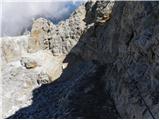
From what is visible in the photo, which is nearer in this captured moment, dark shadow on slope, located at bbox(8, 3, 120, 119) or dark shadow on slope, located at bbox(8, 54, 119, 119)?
dark shadow on slope, located at bbox(8, 54, 119, 119)

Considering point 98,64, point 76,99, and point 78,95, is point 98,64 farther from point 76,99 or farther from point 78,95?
point 76,99

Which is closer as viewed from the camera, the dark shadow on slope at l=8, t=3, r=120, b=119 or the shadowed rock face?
the shadowed rock face

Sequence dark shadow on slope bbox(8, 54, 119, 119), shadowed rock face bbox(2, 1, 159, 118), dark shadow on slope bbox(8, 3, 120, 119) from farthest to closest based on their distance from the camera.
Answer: dark shadow on slope bbox(8, 3, 120, 119) → dark shadow on slope bbox(8, 54, 119, 119) → shadowed rock face bbox(2, 1, 159, 118)

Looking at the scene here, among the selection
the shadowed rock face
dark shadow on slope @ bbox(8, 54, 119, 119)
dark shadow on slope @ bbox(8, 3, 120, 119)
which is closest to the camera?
the shadowed rock face

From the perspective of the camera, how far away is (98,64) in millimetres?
36406

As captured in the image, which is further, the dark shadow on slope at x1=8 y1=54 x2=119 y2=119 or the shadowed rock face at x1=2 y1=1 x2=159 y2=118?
the dark shadow on slope at x1=8 y1=54 x2=119 y2=119

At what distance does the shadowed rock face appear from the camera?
21.6 metres

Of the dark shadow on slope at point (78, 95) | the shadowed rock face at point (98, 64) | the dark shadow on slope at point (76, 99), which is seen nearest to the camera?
the shadowed rock face at point (98, 64)

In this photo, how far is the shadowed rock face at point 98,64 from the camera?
21609 millimetres

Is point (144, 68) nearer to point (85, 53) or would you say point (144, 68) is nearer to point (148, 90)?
point (148, 90)

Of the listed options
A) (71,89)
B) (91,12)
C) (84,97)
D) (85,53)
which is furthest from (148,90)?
(91,12)

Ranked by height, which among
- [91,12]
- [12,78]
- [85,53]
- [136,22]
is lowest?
[12,78]

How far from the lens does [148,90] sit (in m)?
20.3

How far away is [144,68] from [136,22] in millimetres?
4535
